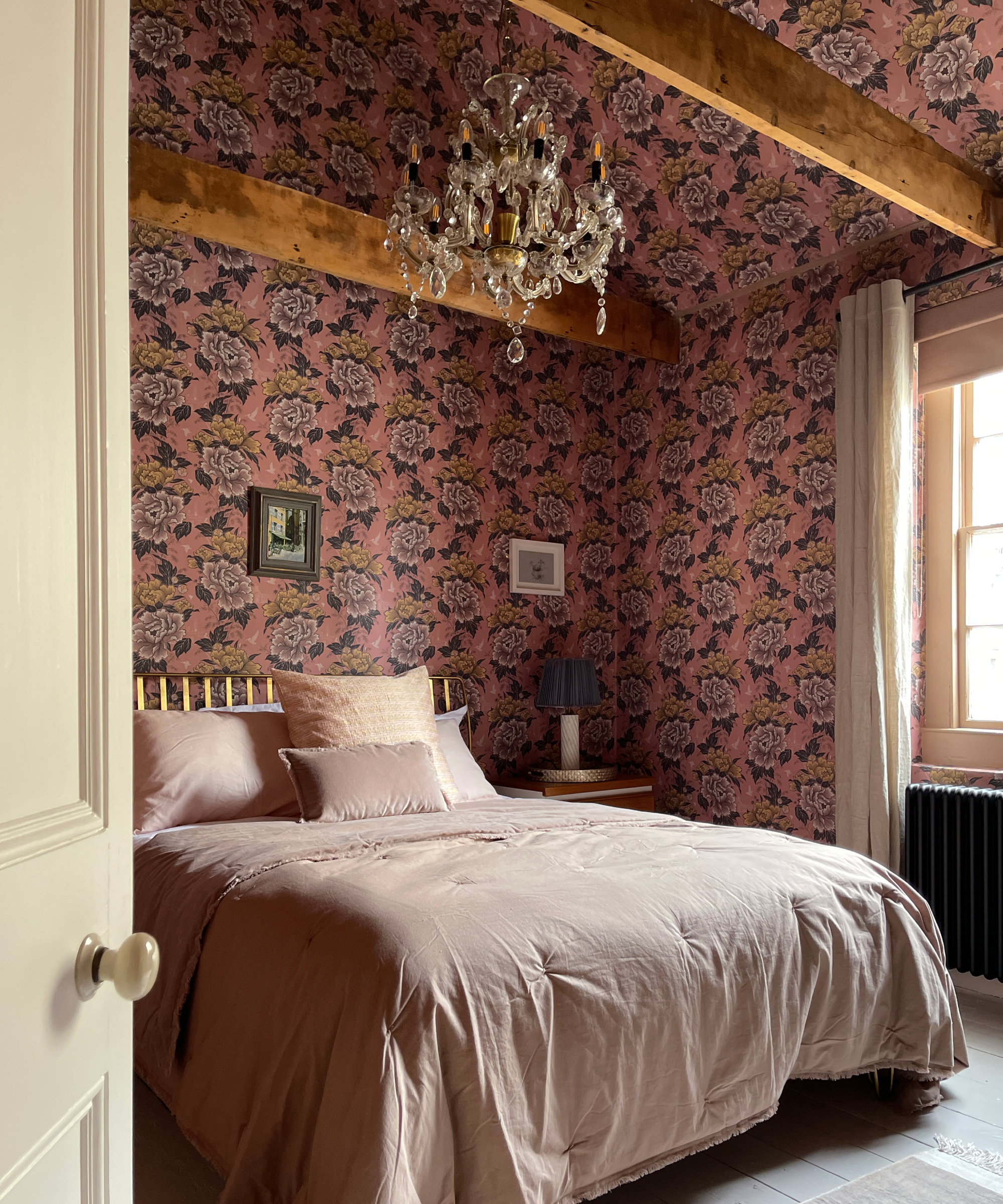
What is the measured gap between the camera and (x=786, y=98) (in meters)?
3.03

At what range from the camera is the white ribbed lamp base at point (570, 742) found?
4.88 m

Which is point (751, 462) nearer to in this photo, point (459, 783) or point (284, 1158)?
point (459, 783)

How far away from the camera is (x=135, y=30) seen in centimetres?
369

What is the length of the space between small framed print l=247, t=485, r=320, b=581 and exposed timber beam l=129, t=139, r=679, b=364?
984 millimetres

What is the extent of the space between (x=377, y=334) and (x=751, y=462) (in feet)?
6.31

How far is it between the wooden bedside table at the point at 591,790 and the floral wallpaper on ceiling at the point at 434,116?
8.51 feet

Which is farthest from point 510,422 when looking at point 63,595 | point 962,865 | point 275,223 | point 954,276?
point 63,595

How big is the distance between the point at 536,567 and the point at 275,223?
2132 mm

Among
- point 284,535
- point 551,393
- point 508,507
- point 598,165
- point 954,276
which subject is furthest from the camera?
point 551,393

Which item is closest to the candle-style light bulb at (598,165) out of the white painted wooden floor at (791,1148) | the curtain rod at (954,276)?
the curtain rod at (954,276)

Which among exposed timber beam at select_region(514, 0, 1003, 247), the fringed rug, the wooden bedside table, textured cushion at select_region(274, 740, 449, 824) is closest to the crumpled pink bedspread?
the fringed rug

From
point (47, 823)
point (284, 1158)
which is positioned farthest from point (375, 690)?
point (47, 823)

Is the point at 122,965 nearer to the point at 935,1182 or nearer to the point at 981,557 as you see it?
the point at 935,1182

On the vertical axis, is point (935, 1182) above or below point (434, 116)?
below
